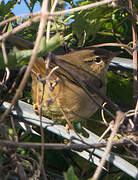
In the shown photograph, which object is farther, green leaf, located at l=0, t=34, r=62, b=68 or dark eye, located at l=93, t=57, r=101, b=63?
dark eye, located at l=93, t=57, r=101, b=63

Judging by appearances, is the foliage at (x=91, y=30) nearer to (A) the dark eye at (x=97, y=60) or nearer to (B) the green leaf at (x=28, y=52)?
(A) the dark eye at (x=97, y=60)

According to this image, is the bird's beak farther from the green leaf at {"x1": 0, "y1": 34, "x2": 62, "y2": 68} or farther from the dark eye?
the green leaf at {"x1": 0, "y1": 34, "x2": 62, "y2": 68}

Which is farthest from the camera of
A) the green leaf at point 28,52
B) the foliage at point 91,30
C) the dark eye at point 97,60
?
the dark eye at point 97,60

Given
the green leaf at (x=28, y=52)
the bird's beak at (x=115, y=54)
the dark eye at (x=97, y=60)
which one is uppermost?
the green leaf at (x=28, y=52)

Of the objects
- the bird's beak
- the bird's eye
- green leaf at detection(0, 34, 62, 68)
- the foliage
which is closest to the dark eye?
the bird's eye

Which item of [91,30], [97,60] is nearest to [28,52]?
[91,30]

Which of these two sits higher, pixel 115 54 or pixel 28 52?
pixel 28 52

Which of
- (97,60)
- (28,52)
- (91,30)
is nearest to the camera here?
(28,52)

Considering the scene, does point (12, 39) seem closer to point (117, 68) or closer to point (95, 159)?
point (95, 159)

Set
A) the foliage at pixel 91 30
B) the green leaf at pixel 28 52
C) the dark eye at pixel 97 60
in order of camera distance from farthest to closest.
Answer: the dark eye at pixel 97 60 < the foliage at pixel 91 30 < the green leaf at pixel 28 52

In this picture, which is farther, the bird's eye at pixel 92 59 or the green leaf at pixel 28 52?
the bird's eye at pixel 92 59

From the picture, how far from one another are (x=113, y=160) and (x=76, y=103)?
41 cm

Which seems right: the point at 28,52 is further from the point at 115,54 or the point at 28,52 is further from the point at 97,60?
the point at 97,60

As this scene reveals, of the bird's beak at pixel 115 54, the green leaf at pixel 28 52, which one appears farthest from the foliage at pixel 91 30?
the green leaf at pixel 28 52
